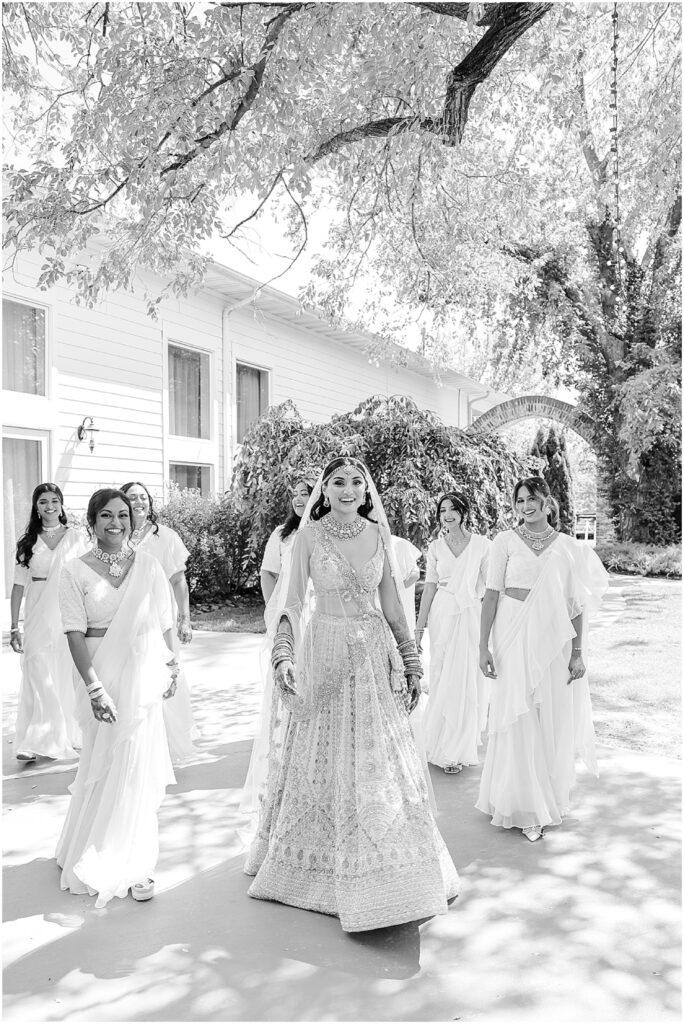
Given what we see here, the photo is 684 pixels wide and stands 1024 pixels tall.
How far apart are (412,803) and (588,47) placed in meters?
9.03

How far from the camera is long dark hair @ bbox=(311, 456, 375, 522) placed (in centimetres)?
422

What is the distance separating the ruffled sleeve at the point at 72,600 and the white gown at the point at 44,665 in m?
2.14

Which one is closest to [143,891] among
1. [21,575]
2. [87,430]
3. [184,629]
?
[184,629]

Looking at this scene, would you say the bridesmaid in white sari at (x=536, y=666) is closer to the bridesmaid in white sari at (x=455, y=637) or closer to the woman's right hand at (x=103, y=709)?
the bridesmaid in white sari at (x=455, y=637)

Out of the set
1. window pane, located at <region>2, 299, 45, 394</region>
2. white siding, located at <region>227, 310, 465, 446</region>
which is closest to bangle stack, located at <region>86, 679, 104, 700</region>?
window pane, located at <region>2, 299, 45, 394</region>

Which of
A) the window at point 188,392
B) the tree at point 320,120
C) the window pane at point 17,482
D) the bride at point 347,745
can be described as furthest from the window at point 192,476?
the bride at point 347,745

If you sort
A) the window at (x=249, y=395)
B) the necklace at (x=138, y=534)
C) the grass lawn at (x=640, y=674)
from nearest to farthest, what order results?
the necklace at (x=138, y=534)
the grass lawn at (x=640, y=674)
the window at (x=249, y=395)

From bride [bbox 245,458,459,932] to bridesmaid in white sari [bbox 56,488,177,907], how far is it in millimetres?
581

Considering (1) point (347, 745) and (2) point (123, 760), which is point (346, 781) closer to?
(1) point (347, 745)

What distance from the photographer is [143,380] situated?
1368 cm

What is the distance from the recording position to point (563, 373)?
876 inches

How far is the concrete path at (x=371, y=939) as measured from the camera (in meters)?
3.02

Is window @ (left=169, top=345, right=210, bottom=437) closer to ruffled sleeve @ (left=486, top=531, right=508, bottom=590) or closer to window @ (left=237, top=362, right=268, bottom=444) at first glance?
window @ (left=237, top=362, right=268, bottom=444)

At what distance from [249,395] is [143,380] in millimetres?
3218
